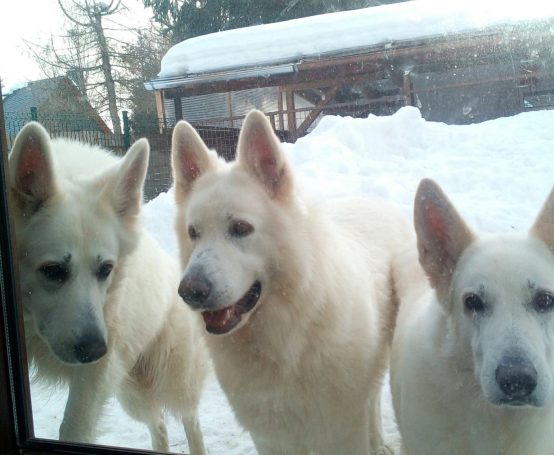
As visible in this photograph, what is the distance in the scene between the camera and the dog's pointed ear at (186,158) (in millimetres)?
2193

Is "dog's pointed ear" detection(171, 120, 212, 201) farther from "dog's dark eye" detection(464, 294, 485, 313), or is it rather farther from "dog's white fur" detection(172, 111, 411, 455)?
"dog's dark eye" detection(464, 294, 485, 313)

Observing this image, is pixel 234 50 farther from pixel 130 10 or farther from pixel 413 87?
pixel 413 87

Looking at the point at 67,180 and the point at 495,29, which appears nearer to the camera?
the point at 495,29

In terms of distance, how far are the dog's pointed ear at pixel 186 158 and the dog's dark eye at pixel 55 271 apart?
0.49 m

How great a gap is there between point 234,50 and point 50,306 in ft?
4.06

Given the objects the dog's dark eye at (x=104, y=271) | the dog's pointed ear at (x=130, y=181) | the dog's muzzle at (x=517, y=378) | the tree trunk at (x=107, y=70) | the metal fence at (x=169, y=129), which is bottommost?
the dog's muzzle at (x=517, y=378)

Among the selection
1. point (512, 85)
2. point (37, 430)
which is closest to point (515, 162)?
point (512, 85)

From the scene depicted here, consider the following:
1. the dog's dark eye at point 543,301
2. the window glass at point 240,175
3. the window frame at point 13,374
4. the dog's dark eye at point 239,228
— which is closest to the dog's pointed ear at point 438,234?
the dog's dark eye at point 543,301

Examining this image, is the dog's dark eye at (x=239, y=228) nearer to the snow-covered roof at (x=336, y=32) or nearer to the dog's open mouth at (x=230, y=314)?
the dog's open mouth at (x=230, y=314)

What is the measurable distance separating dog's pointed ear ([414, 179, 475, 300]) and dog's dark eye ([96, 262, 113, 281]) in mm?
1154

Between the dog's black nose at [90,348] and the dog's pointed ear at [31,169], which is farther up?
the dog's pointed ear at [31,169]

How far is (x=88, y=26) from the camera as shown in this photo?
2.69 meters

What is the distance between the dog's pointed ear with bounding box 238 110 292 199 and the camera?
208 cm

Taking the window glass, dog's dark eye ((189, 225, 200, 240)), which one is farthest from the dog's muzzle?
dog's dark eye ((189, 225, 200, 240))
